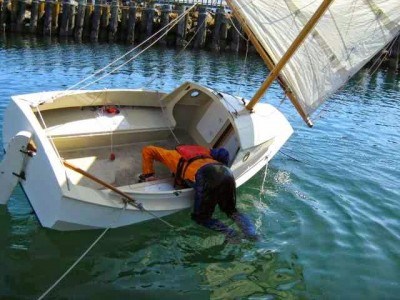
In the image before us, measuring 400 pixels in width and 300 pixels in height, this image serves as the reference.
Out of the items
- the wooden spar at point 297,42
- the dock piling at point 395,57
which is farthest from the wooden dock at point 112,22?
the wooden spar at point 297,42

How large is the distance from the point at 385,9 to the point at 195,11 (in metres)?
23.0

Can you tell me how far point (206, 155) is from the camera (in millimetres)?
8266

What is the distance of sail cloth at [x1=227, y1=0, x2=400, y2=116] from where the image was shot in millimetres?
9211

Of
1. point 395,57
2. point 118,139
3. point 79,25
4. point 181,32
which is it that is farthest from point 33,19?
point 395,57

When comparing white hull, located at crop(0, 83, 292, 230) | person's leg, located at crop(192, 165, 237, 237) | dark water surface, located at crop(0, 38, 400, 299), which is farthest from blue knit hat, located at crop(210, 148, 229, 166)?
dark water surface, located at crop(0, 38, 400, 299)

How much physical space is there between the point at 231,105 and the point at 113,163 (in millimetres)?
2727

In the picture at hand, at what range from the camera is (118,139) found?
9859 millimetres

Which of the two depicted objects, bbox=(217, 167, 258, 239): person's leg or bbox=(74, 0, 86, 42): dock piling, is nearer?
bbox=(217, 167, 258, 239): person's leg

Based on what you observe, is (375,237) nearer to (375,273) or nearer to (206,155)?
(375,273)

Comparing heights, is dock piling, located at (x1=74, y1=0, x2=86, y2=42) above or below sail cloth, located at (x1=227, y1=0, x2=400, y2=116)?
below

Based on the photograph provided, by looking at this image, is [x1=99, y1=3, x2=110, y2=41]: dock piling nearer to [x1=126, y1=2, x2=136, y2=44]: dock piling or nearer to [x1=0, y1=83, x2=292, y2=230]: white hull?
[x1=126, y1=2, x2=136, y2=44]: dock piling

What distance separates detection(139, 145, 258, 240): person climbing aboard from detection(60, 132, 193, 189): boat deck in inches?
23.8

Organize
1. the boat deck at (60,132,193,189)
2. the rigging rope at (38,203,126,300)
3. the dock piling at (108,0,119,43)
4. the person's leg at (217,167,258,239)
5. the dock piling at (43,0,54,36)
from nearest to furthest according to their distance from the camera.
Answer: the rigging rope at (38,203,126,300) < the person's leg at (217,167,258,239) < the boat deck at (60,132,193,189) < the dock piling at (43,0,54,36) < the dock piling at (108,0,119,43)

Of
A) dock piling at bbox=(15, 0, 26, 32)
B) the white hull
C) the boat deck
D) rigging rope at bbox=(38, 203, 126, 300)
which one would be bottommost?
rigging rope at bbox=(38, 203, 126, 300)
